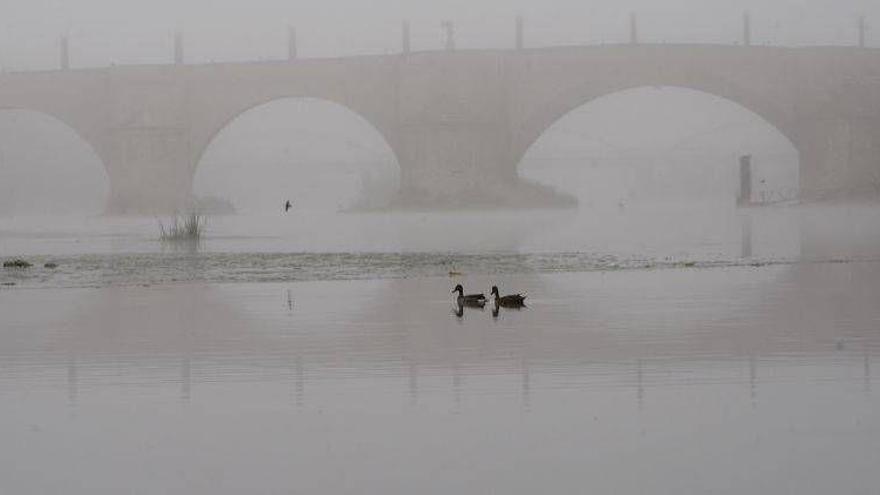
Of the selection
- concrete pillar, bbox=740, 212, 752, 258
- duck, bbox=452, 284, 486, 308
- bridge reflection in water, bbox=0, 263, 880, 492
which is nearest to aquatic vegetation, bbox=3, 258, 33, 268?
bridge reflection in water, bbox=0, 263, 880, 492

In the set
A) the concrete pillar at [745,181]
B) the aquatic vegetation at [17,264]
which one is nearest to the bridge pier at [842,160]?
the concrete pillar at [745,181]

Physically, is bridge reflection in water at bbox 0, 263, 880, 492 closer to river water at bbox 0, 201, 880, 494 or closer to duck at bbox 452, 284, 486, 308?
river water at bbox 0, 201, 880, 494

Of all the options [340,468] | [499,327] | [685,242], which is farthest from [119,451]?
[685,242]

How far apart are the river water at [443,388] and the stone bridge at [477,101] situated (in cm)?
4225

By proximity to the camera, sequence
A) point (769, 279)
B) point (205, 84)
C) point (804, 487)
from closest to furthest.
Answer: point (804, 487) → point (769, 279) → point (205, 84)

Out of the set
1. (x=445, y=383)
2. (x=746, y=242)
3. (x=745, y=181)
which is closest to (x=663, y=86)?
(x=745, y=181)

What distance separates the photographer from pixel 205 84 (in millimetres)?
59625

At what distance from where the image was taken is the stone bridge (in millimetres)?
55438

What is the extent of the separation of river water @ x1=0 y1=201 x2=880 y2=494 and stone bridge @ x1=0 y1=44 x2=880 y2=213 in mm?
42249

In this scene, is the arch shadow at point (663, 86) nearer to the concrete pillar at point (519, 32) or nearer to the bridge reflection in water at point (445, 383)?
the concrete pillar at point (519, 32)

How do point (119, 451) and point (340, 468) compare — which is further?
point (119, 451)

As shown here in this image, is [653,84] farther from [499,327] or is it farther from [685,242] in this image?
[499,327]

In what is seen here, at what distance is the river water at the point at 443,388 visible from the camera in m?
4.73

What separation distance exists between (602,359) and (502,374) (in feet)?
2.49
